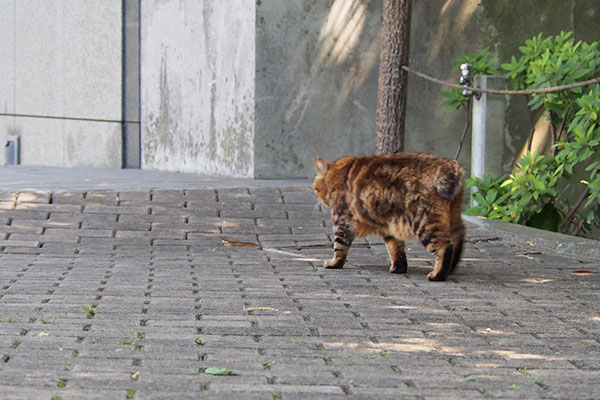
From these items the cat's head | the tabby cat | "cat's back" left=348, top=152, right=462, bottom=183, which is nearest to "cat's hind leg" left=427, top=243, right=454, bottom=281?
the tabby cat

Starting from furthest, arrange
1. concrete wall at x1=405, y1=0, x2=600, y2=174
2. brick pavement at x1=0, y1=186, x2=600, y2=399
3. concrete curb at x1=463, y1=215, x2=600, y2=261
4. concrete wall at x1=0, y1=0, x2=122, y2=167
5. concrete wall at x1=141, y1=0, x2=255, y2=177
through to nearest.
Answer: concrete wall at x1=0, y1=0, x2=122, y2=167 → concrete wall at x1=405, y1=0, x2=600, y2=174 → concrete wall at x1=141, y1=0, x2=255, y2=177 → concrete curb at x1=463, y1=215, x2=600, y2=261 → brick pavement at x1=0, y1=186, x2=600, y2=399

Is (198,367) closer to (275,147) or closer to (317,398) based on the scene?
(317,398)

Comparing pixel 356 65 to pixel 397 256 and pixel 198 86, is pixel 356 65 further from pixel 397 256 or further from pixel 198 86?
pixel 397 256

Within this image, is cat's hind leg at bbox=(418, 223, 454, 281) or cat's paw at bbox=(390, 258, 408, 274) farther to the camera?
cat's paw at bbox=(390, 258, 408, 274)

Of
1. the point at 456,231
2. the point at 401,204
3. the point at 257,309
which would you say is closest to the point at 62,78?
the point at 401,204

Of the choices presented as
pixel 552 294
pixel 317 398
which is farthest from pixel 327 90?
pixel 317 398

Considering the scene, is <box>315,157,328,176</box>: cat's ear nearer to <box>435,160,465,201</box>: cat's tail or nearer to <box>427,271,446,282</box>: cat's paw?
<box>435,160,465,201</box>: cat's tail

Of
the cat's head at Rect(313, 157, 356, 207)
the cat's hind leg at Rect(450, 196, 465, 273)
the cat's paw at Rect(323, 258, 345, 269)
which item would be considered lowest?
the cat's paw at Rect(323, 258, 345, 269)

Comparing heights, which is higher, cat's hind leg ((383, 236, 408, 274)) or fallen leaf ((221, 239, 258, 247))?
cat's hind leg ((383, 236, 408, 274))

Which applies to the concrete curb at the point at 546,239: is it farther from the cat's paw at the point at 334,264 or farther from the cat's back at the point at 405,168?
the cat's paw at the point at 334,264

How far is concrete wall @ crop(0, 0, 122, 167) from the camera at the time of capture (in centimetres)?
1298

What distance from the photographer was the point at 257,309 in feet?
16.7

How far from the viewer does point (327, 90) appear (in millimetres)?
10766

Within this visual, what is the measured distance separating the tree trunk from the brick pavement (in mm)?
1245
